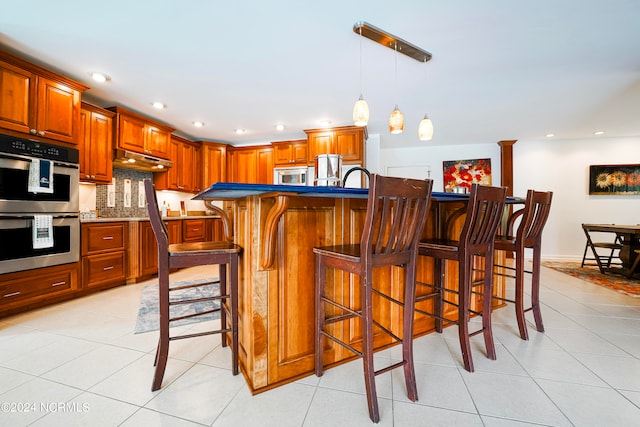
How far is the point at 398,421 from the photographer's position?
3.77 feet

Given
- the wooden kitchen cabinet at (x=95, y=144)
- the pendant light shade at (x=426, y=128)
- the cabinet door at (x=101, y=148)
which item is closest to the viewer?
the pendant light shade at (x=426, y=128)

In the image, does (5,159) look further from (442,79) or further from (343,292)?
(442,79)

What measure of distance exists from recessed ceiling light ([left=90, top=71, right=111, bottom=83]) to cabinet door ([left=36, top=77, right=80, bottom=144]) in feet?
0.85

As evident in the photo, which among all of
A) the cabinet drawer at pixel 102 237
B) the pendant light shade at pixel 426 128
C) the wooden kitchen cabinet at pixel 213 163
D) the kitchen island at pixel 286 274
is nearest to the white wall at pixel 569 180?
the pendant light shade at pixel 426 128

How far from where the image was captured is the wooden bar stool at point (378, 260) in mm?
1135

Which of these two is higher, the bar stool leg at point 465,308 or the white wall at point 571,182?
the white wall at point 571,182

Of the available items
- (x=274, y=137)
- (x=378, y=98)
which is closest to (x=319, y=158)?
(x=378, y=98)

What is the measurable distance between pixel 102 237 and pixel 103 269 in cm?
37

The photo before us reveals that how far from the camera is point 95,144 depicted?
129 inches

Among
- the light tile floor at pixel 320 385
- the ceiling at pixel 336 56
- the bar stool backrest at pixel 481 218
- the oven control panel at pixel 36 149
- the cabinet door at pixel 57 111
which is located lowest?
the light tile floor at pixel 320 385

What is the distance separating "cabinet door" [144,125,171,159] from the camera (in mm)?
3965

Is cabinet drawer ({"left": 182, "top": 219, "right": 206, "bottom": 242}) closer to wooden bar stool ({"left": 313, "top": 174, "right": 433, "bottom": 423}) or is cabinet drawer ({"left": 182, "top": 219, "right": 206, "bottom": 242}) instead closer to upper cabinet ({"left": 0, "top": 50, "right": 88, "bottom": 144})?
upper cabinet ({"left": 0, "top": 50, "right": 88, "bottom": 144})

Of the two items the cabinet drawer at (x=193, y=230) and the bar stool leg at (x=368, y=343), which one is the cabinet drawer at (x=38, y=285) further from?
the bar stool leg at (x=368, y=343)

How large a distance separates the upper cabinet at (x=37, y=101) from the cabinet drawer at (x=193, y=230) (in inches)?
70.9
